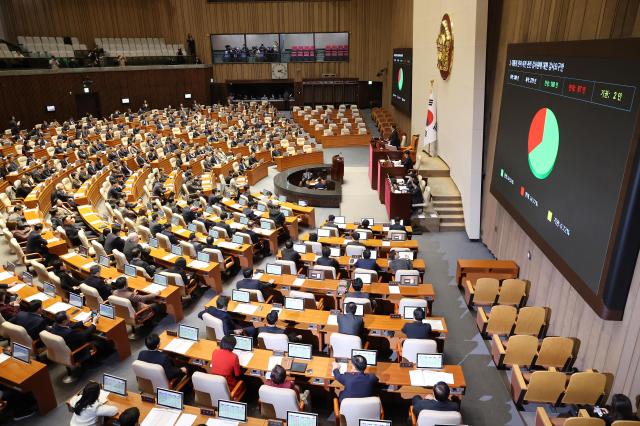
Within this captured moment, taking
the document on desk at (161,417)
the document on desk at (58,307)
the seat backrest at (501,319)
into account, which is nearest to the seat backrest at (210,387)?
the document on desk at (161,417)

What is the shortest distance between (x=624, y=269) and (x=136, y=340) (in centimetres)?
751

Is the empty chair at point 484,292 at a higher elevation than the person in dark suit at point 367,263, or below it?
below

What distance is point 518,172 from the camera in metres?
8.50

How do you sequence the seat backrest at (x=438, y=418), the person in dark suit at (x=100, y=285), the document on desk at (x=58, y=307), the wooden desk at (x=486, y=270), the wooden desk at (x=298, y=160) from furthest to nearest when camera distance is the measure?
the wooden desk at (x=298, y=160) → the wooden desk at (x=486, y=270) → the person in dark suit at (x=100, y=285) → the document on desk at (x=58, y=307) → the seat backrest at (x=438, y=418)

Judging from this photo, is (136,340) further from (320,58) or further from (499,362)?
(320,58)

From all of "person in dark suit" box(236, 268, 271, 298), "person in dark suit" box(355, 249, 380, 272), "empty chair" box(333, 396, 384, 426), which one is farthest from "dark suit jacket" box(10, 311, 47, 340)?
"person in dark suit" box(355, 249, 380, 272)

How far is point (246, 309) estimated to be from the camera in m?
7.31

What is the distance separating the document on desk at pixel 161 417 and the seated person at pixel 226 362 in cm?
81

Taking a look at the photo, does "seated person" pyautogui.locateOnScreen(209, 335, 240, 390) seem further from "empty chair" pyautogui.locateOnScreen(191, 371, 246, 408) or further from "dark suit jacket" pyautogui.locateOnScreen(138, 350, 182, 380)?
"dark suit jacket" pyautogui.locateOnScreen(138, 350, 182, 380)

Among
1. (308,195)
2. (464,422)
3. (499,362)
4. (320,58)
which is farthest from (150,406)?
(320,58)

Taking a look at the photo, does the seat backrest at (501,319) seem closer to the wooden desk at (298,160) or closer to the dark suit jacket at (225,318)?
the dark suit jacket at (225,318)

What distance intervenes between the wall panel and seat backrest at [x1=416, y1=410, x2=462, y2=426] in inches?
94.8

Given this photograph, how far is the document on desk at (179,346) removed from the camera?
6.26 metres

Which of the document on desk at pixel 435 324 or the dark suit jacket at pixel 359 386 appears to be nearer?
the dark suit jacket at pixel 359 386
